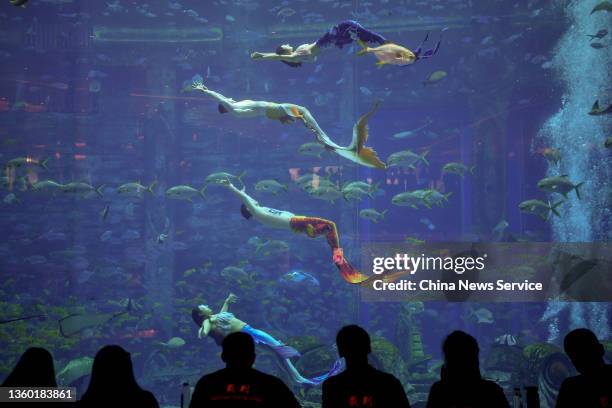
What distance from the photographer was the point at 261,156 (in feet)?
55.7

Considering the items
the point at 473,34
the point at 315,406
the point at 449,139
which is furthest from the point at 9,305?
the point at 473,34

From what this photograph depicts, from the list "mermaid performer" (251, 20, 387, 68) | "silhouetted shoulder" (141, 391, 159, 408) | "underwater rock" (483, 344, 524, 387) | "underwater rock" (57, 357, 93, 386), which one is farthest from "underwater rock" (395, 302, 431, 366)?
"silhouetted shoulder" (141, 391, 159, 408)

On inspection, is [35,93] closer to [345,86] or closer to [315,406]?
[345,86]

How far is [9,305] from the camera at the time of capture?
13.2 meters

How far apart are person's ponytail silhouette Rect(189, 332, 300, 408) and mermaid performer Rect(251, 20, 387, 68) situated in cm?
565

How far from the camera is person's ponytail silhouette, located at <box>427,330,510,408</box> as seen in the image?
2.59 meters

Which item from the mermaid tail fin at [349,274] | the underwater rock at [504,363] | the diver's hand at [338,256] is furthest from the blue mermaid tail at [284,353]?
the underwater rock at [504,363]

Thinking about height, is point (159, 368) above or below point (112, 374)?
below

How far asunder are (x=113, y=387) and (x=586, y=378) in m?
2.37

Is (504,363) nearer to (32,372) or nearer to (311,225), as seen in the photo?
(311,225)

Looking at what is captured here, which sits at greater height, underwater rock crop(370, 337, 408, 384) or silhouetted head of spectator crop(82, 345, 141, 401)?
silhouetted head of spectator crop(82, 345, 141, 401)

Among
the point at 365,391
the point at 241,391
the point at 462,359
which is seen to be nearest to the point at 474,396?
the point at 462,359

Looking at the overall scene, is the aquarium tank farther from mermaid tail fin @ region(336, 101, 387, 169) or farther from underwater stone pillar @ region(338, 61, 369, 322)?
mermaid tail fin @ region(336, 101, 387, 169)

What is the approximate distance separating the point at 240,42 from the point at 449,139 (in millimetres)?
7692
